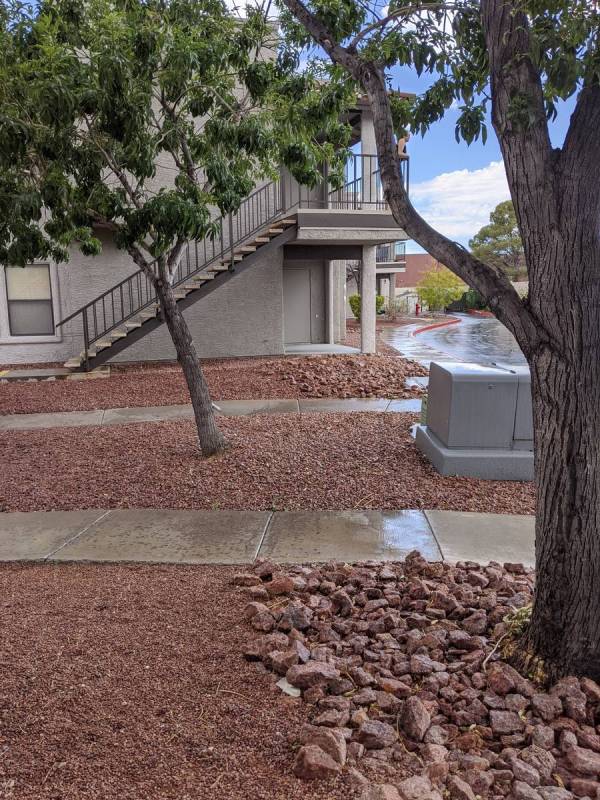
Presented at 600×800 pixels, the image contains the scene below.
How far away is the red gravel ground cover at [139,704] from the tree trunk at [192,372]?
3221mm

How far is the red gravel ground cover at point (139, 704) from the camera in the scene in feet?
7.79

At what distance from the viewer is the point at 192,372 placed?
730cm

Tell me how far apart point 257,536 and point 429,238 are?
2948 mm

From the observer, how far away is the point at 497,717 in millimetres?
2670

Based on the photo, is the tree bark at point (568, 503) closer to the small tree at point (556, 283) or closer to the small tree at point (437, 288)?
the small tree at point (556, 283)

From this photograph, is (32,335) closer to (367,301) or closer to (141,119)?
(367,301)

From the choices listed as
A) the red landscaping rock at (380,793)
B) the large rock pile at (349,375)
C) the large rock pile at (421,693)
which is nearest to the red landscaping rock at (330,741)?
the large rock pile at (421,693)

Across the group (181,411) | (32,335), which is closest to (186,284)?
(32,335)

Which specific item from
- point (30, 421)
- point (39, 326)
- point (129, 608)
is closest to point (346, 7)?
point (129, 608)

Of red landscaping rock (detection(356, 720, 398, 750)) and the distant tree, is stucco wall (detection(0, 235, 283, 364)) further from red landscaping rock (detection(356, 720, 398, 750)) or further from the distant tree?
the distant tree

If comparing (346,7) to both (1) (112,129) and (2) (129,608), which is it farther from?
(2) (129,608)

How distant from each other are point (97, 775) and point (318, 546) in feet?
9.16

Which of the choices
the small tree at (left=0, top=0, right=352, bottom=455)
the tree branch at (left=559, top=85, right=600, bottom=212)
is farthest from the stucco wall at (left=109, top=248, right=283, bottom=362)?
the tree branch at (left=559, top=85, right=600, bottom=212)

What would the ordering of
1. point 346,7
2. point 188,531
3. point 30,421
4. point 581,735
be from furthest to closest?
point 30,421, point 188,531, point 346,7, point 581,735
